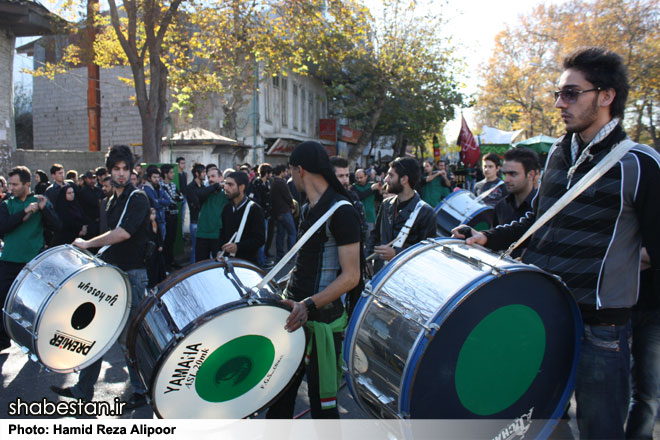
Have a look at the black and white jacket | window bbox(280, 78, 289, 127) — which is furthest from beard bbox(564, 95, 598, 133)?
window bbox(280, 78, 289, 127)

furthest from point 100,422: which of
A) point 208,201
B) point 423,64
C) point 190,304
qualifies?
point 423,64

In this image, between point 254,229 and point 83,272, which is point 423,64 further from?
point 83,272

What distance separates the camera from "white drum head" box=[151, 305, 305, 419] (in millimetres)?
2500

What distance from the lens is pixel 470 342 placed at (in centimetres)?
219

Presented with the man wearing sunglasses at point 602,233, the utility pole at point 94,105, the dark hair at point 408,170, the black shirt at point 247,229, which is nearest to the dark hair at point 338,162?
the black shirt at point 247,229

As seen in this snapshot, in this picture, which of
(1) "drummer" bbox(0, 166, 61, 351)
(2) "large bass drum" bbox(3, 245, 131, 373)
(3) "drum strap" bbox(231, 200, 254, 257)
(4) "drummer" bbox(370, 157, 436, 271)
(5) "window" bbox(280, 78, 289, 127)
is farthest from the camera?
(5) "window" bbox(280, 78, 289, 127)

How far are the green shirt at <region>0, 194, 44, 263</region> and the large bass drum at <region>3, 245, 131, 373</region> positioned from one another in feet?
4.59

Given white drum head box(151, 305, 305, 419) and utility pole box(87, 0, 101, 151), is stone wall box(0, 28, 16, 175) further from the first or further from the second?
white drum head box(151, 305, 305, 419)

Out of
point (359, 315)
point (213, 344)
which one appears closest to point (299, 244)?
point (359, 315)

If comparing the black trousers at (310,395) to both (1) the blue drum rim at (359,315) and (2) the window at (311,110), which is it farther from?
(2) the window at (311,110)

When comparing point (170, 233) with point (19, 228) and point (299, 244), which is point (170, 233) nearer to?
point (19, 228)

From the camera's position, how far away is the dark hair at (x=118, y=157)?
430 centimetres

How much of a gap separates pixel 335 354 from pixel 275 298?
1.73ft

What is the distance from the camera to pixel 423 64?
2291 centimetres
